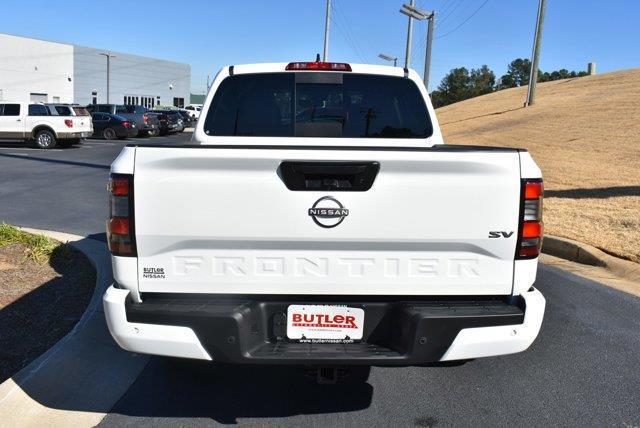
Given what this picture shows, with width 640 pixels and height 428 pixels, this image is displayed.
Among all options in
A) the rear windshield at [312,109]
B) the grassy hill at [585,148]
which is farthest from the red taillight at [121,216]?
the grassy hill at [585,148]

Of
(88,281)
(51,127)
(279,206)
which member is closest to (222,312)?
(279,206)

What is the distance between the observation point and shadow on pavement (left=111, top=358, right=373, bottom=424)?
11.7 ft

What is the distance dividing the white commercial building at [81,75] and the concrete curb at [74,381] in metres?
56.4

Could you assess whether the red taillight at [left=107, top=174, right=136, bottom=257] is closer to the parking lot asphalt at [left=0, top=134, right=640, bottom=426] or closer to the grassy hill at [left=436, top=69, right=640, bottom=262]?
the parking lot asphalt at [left=0, top=134, right=640, bottom=426]

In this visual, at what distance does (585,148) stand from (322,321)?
63.6 ft

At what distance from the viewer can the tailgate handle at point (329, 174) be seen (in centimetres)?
293

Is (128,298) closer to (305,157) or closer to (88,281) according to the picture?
(305,157)

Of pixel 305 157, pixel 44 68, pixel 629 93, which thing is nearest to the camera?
pixel 305 157

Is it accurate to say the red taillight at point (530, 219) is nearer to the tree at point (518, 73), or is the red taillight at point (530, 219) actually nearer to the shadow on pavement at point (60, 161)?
the shadow on pavement at point (60, 161)

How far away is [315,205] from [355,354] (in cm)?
75

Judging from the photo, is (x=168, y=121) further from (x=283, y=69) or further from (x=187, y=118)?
(x=283, y=69)

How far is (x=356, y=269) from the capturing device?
300 centimetres

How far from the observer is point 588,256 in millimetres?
7488

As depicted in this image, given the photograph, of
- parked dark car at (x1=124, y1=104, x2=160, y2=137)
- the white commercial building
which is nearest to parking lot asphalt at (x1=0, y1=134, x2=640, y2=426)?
parked dark car at (x1=124, y1=104, x2=160, y2=137)
